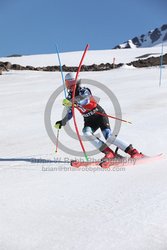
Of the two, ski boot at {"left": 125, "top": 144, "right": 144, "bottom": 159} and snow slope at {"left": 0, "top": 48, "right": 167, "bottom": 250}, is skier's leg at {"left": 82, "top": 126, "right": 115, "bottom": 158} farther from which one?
snow slope at {"left": 0, "top": 48, "right": 167, "bottom": 250}

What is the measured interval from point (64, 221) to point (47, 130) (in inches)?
247

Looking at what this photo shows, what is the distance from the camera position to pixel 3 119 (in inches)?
458

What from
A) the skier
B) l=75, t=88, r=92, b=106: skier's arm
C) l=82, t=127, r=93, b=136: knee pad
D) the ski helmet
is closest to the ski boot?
the skier

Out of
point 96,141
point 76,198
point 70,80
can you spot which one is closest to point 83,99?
point 70,80

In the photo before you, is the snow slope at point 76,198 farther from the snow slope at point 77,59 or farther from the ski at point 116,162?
the snow slope at point 77,59

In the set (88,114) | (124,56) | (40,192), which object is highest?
(124,56)

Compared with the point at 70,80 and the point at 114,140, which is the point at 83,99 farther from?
the point at 114,140

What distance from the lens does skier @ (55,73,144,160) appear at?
20.6 ft

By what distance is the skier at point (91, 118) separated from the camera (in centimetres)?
628

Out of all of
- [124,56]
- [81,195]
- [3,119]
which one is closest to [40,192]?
[81,195]

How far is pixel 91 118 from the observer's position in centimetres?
655

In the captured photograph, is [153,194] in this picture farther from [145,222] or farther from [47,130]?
[47,130]

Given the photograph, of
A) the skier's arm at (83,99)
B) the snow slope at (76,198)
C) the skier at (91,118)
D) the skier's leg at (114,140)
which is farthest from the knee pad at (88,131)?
the snow slope at (76,198)

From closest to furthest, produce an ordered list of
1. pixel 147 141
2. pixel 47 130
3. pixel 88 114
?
pixel 88 114 < pixel 147 141 < pixel 47 130
